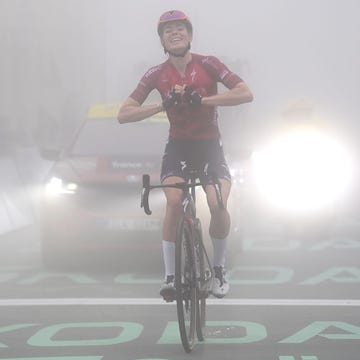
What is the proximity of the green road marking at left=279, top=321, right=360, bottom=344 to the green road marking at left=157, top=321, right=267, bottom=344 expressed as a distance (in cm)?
21

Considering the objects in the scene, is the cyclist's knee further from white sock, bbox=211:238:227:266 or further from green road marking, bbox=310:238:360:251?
green road marking, bbox=310:238:360:251

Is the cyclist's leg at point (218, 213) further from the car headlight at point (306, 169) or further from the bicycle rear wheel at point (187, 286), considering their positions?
the car headlight at point (306, 169)

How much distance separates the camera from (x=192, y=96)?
5.20 m

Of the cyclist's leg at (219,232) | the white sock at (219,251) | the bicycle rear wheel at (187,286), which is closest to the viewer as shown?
the bicycle rear wheel at (187,286)

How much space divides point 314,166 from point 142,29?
14661 mm

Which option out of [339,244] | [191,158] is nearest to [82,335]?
[191,158]

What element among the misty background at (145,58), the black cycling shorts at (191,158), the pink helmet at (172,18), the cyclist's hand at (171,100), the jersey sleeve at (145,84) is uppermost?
the misty background at (145,58)

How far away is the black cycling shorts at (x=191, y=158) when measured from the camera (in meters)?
5.66

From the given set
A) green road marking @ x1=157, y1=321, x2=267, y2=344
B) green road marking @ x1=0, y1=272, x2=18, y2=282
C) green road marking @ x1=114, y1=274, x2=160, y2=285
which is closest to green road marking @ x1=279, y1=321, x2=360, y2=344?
green road marking @ x1=157, y1=321, x2=267, y2=344

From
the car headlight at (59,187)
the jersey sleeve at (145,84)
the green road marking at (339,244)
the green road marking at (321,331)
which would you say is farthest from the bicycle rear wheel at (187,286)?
the green road marking at (339,244)

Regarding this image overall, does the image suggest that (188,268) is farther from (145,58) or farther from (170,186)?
(145,58)

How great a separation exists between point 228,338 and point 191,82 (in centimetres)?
168

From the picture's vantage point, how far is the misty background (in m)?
16.4

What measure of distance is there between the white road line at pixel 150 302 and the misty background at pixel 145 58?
6.71 m
